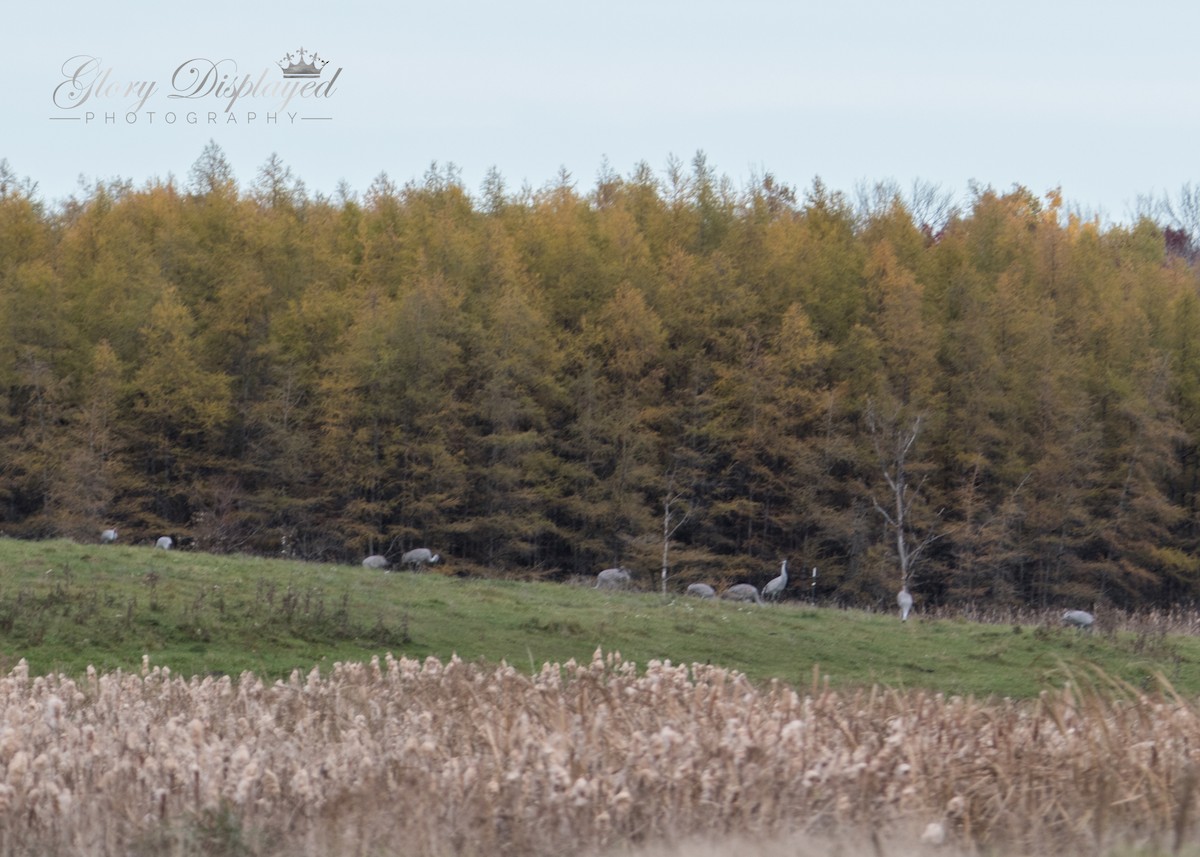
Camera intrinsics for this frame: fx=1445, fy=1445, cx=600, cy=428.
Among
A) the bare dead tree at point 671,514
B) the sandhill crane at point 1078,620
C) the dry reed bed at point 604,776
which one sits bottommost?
the dry reed bed at point 604,776

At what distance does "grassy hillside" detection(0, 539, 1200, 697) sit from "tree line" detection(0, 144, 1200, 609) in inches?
788

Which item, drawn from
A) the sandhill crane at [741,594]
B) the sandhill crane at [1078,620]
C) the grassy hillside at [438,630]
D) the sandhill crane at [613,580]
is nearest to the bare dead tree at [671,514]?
the sandhill crane at [613,580]

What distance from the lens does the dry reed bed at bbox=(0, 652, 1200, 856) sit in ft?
21.0

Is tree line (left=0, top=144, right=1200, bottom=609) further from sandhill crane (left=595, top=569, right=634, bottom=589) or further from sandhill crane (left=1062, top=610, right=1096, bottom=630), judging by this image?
sandhill crane (left=1062, top=610, right=1096, bottom=630)

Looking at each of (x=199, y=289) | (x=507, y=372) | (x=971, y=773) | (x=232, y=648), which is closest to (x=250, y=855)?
(x=971, y=773)

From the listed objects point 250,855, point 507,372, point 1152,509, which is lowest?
point 250,855

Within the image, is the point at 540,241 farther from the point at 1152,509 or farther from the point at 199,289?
the point at 1152,509

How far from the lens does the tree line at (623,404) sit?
45094 mm

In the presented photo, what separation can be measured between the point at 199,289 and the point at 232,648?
1369 inches

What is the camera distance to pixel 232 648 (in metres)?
16.9

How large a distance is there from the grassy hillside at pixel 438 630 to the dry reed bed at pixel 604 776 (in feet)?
23.7

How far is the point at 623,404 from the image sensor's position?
45.4 meters

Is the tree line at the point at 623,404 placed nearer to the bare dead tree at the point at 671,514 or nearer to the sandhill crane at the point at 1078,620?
the bare dead tree at the point at 671,514

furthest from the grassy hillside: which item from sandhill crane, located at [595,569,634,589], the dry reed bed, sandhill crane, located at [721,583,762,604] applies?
the dry reed bed
